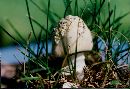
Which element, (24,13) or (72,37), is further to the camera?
(24,13)

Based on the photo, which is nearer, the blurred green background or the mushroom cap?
the mushroom cap

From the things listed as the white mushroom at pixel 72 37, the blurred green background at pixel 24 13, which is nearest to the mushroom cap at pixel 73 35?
the white mushroom at pixel 72 37

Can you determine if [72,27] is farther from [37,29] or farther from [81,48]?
[37,29]

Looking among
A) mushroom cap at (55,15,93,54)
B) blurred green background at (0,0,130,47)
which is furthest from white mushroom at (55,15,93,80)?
blurred green background at (0,0,130,47)

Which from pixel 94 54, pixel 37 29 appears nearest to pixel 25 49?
pixel 94 54

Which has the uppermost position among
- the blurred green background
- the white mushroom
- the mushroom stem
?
the blurred green background

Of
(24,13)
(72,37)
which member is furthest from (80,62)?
(24,13)

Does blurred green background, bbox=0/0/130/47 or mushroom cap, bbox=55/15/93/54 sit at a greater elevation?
A: blurred green background, bbox=0/0/130/47

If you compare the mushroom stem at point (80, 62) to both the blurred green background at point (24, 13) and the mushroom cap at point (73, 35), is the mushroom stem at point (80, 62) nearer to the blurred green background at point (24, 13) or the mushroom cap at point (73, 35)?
the mushroom cap at point (73, 35)

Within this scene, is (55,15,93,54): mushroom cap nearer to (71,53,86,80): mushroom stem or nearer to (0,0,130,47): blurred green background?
(71,53,86,80): mushroom stem

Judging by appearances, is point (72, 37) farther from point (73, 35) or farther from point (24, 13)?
point (24, 13)
